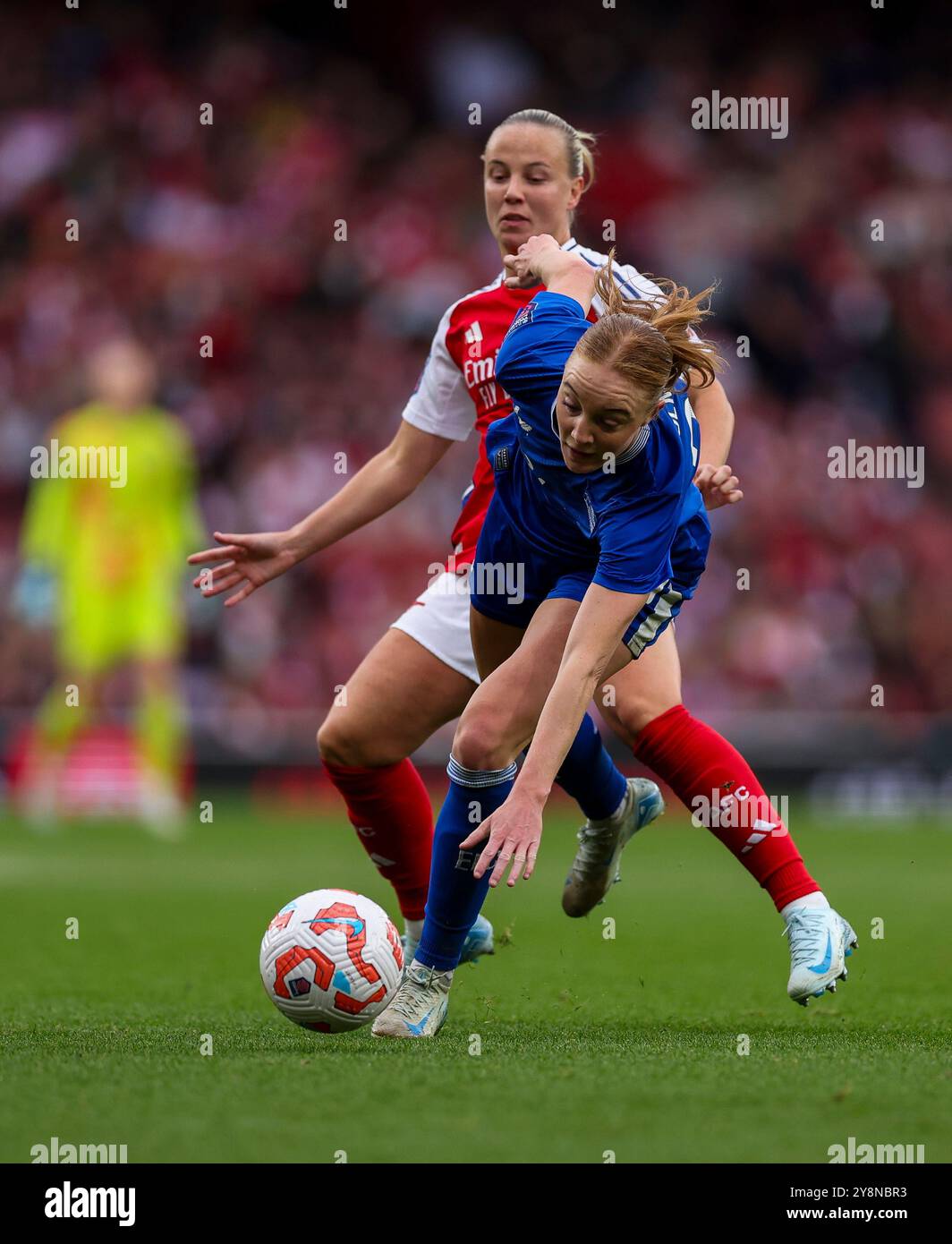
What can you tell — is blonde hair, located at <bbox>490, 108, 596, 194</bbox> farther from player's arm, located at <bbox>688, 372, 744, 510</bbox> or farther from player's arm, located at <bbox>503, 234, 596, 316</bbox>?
player's arm, located at <bbox>688, 372, 744, 510</bbox>

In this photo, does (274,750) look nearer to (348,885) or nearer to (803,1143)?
(348,885)

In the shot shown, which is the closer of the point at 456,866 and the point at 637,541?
the point at 637,541

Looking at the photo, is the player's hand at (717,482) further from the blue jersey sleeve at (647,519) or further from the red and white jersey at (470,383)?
the red and white jersey at (470,383)

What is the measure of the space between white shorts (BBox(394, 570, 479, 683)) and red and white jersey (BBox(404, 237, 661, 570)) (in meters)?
0.15

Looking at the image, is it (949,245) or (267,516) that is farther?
(949,245)

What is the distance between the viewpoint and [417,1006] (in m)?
4.66

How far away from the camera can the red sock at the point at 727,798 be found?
470 cm

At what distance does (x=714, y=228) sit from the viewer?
16078 mm

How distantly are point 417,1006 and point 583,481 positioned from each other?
1.35 m

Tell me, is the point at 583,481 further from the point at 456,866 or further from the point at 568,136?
the point at 568,136

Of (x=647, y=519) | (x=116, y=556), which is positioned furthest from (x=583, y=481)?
(x=116, y=556)

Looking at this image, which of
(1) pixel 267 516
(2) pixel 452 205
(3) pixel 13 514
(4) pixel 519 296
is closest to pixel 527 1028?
(4) pixel 519 296

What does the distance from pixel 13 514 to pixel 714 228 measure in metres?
6.26

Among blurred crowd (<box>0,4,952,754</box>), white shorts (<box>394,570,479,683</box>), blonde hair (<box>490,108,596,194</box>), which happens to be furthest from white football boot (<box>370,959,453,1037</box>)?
blurred crowd (<box>0,4,952,754</box>)
